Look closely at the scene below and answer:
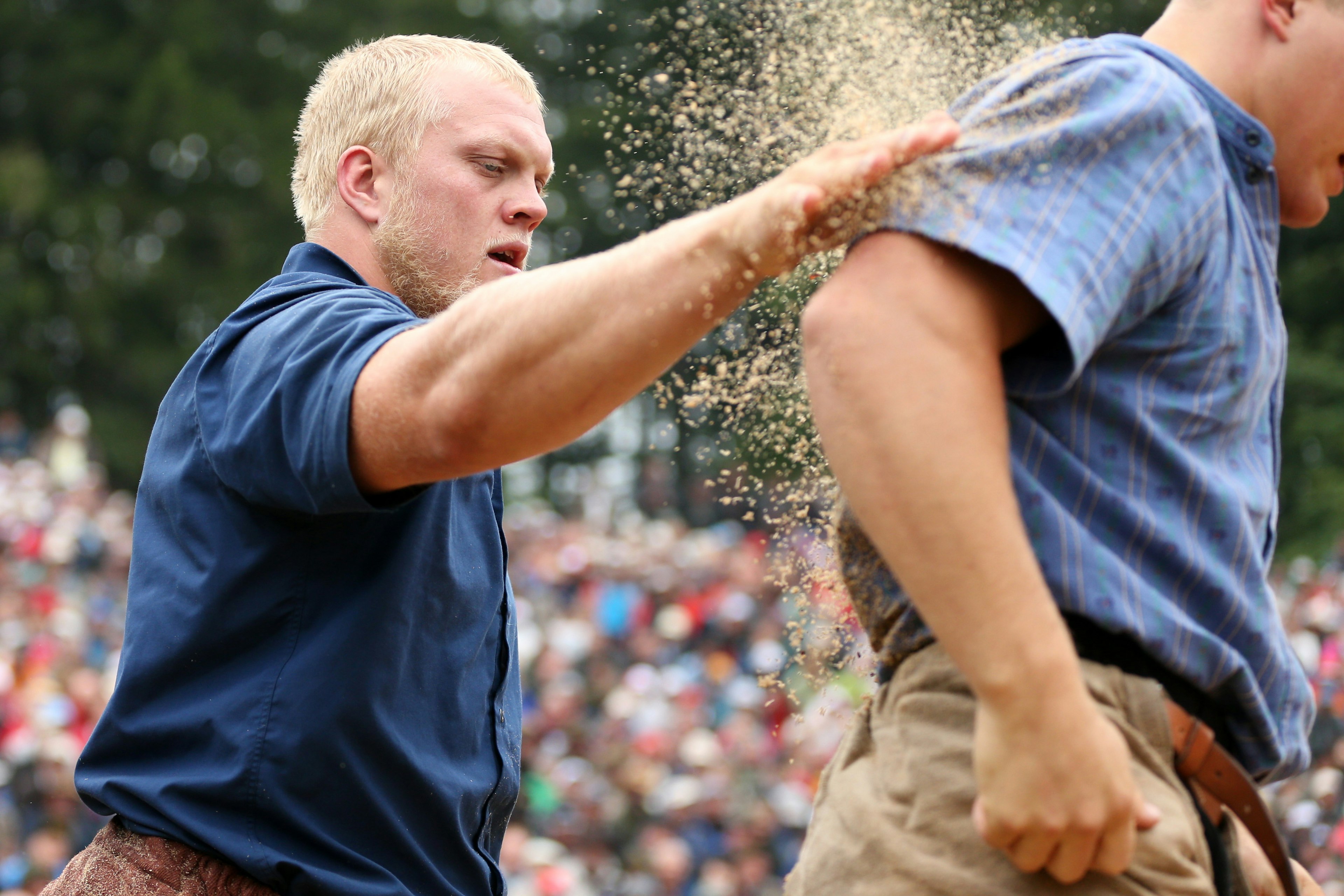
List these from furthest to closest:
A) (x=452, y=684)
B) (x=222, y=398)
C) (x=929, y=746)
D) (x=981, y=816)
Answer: (x=452, y=684)
(x=222, y=398)
(x=929, y=746)
(x=981, y=816)

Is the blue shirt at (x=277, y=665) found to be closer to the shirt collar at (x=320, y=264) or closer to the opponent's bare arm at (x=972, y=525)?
the shirt collar at (x=320, y=264)

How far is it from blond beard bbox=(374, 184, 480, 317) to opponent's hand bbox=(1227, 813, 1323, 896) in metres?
1.42

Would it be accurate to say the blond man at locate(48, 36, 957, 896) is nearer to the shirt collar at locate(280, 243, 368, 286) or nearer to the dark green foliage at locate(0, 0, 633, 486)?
the shirt collar at locate(280, 243, 368, 286)

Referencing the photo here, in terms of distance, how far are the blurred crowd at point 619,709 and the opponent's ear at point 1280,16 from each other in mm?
4866

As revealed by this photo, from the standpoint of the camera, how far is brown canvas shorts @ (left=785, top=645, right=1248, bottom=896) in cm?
129

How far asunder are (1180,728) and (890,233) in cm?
58

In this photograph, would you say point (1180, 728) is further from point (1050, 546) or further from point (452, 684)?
point (452, 684)

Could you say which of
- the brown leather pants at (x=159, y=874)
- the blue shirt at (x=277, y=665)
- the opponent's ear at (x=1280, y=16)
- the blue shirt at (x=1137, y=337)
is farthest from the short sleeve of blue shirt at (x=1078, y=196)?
the brown leather pants at (x=159, y=874)

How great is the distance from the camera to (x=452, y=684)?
2.00 m

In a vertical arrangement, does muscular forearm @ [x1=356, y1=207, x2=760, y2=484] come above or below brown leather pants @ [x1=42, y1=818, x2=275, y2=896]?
above

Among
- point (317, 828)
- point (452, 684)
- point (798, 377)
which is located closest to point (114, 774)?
point (317, 828)

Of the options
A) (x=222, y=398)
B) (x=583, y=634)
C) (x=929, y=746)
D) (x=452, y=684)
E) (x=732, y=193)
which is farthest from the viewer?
(x=583, y=634)

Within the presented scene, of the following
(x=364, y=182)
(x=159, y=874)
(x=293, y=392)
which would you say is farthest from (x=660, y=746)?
(x=293, y=392)

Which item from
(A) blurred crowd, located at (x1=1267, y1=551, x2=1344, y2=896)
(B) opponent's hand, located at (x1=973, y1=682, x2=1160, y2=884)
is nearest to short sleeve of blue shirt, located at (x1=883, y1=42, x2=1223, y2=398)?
(B) opponent's hand, located at (x1=973, y1=682, x2=1160, y2=884)
